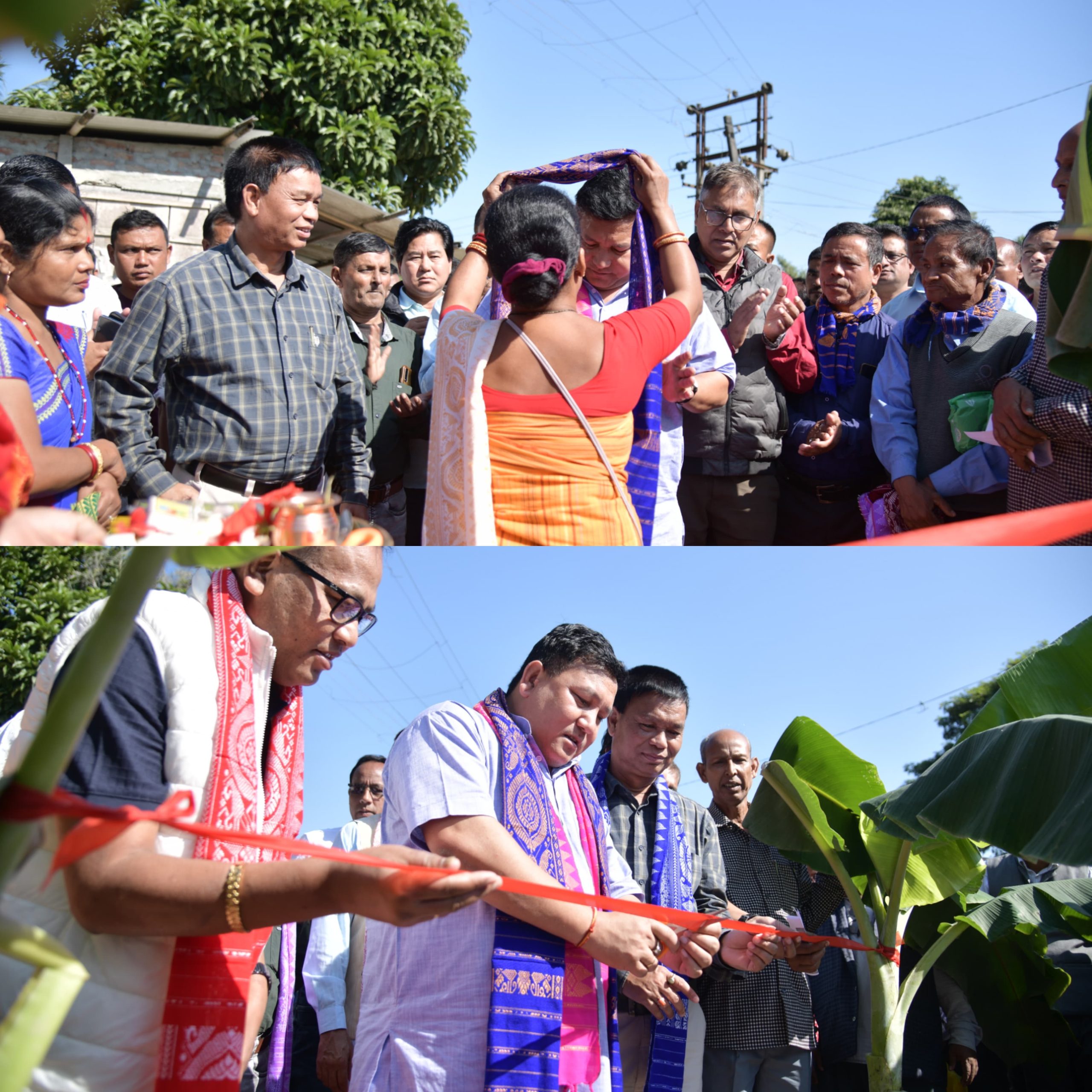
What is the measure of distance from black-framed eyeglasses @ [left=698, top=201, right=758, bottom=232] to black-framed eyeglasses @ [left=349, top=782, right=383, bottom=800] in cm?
288

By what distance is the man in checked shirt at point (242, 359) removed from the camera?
12.5 ft

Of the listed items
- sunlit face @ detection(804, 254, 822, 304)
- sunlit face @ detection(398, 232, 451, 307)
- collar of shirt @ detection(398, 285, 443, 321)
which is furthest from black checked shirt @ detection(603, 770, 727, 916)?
sunlit face @ detection(804, 254, 822, 304)

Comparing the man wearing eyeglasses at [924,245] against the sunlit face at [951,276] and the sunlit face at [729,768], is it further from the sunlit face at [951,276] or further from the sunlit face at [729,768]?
the sunlit face at [729,768]

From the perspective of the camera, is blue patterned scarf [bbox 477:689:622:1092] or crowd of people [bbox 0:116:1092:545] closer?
blue patterned scarf [bbox 477:689:622:1092]

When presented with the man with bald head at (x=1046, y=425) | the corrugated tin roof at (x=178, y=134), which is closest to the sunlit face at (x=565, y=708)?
the man with bald head at (x=1046, y=425)

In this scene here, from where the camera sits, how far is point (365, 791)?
4789 millimetres

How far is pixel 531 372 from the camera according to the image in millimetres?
3209

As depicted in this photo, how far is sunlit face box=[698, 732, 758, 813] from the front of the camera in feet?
13.8

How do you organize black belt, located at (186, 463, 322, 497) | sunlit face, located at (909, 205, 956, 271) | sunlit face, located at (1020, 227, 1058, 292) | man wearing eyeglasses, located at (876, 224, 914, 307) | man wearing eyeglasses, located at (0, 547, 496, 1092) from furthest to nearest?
man wearing eyeglasses, located at (876, 224, 914, 307)
sunlit face, located at (1020, 227, 1058, 292)
sunlit face, located at (909, 205, 956, 271)
black belt, located at (186, 463, 322, 497)
man wearing eyeglasses, located at (0, 547, 496, 1092)

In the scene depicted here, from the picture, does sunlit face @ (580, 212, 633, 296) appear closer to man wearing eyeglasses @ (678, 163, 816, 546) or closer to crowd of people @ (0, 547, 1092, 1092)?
man wearing eyeglasses @ (678, 163, 816, 546)

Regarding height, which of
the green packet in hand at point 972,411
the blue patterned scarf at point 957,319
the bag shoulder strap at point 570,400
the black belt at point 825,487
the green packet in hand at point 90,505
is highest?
the blue patterned scarf at point 957,319

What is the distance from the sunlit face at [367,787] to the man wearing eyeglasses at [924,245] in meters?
3.11

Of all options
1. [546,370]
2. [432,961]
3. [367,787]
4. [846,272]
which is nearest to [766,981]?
[432,961]

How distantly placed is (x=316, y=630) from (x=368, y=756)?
2.66 meters
